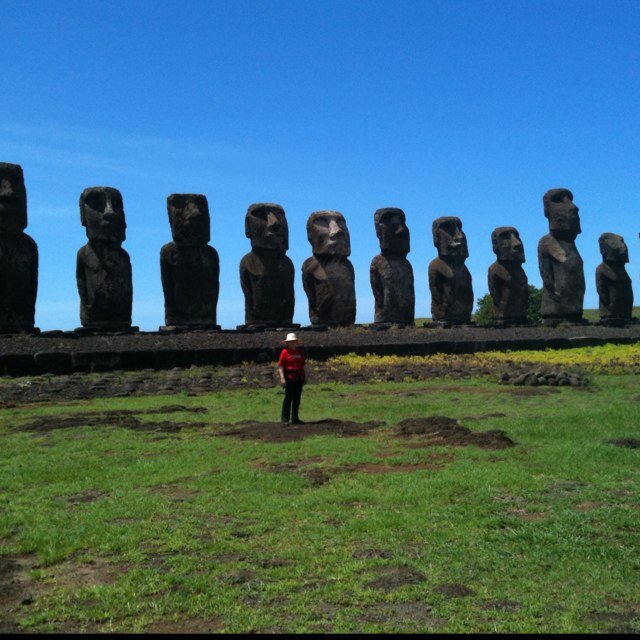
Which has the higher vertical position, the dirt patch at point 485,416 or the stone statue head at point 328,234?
the stone statue head at point 328,234

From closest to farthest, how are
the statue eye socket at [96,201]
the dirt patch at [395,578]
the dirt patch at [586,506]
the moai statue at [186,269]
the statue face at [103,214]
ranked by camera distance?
1. the dirt patch at [395,578]
2. the dirt patch at [586,506]
3. the statue face at [103,214]
4. the statue eye socket at [96,201]
5. the moai statue at [186,269]

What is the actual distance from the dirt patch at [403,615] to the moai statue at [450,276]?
2293 centimetres

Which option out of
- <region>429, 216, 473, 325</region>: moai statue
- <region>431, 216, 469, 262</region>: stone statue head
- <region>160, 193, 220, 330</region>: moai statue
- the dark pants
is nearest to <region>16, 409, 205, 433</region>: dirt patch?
the dark pants

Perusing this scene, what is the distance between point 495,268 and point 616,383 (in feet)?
49.2

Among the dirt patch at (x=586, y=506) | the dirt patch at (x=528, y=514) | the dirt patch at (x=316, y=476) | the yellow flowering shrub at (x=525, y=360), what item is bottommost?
the dirt patch at (x=528, y=514)

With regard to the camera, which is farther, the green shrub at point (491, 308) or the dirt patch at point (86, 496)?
the green shrub at point (491, 308)

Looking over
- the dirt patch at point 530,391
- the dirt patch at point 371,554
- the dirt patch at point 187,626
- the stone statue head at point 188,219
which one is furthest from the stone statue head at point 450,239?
the dirt patch at point 187,626

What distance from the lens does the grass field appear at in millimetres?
3953

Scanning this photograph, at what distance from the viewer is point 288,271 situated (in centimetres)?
2259

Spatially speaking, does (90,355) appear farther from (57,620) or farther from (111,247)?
(57,620)

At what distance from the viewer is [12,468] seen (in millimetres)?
7254

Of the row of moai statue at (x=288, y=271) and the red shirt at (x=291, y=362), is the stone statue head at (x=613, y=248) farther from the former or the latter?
the red shirt at (x=291, y=362)

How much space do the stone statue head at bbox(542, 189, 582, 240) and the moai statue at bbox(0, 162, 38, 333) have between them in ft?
57.1

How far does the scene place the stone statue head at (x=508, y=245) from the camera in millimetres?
27938
